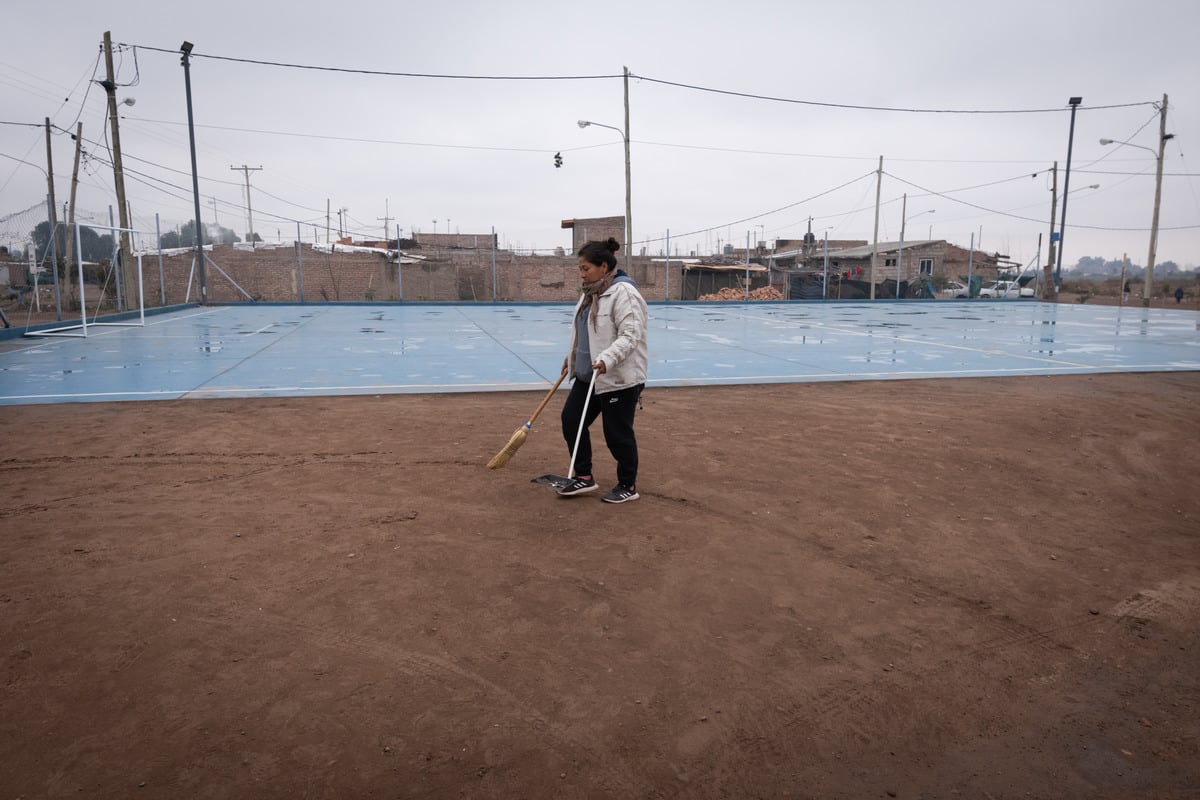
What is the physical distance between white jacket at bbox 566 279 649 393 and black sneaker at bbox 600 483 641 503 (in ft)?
2.21

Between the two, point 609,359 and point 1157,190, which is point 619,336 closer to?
point 609,359

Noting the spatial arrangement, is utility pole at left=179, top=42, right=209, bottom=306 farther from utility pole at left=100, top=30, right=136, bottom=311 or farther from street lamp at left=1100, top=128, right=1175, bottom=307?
Answer: street lamp at left=1100, top=128, right=1175, bottom=307

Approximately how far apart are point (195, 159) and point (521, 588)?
28280mm

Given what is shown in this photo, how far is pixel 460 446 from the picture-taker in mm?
6469

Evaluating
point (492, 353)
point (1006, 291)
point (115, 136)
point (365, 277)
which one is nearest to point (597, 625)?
point (492, 353)

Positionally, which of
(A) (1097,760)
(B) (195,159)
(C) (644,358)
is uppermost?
(B) (195,159)

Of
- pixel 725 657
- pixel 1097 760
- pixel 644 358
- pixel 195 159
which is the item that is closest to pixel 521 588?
pixel 725 657

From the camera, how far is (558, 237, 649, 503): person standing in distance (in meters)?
4.83

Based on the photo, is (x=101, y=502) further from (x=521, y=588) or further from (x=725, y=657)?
(x=725, y=657)

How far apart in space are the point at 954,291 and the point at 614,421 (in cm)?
3969

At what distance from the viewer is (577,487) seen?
16.9ft

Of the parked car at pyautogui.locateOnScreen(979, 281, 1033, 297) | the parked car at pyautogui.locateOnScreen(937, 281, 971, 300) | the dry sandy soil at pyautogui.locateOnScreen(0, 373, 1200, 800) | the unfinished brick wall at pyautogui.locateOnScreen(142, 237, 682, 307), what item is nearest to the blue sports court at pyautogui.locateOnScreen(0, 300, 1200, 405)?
the dry sandy soil at pyautogui.locateOnScreen(0, 373, 1200, 800)

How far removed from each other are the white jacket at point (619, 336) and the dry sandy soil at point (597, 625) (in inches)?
33.5

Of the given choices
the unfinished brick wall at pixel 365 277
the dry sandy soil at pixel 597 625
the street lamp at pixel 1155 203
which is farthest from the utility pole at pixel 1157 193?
the dry sandy soil at pixel 597 625
